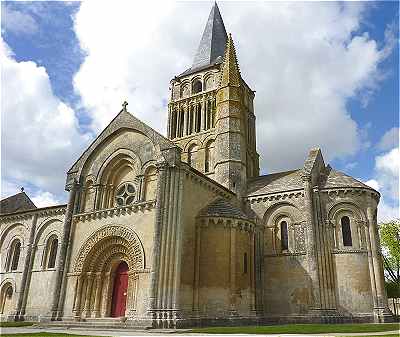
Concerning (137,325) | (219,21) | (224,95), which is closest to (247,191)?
(224,95)

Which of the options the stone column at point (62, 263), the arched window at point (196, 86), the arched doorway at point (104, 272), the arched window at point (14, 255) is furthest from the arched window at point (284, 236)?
the arched window at point (14, 255)

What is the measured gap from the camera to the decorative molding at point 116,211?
83.6 ft

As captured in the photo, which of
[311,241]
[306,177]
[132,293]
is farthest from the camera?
[306,177]

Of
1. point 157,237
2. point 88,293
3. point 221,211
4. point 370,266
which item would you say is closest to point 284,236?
point 370,266

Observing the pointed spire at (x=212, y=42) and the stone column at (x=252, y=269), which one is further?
A: the pointed spire at (x=212, y=42)

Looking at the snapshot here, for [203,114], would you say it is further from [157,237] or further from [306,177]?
[157,237]

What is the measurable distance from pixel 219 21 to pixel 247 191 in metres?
27.0

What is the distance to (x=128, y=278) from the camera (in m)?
25.6

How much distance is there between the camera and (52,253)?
34.0 meters

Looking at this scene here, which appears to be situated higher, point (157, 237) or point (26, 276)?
point (157, 237)

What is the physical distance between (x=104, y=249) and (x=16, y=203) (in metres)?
21.6

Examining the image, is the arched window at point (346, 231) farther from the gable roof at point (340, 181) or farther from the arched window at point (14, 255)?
the arched window at point (14, 255)

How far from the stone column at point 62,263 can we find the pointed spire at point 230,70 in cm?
1771

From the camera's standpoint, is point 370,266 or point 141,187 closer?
point 141,187
